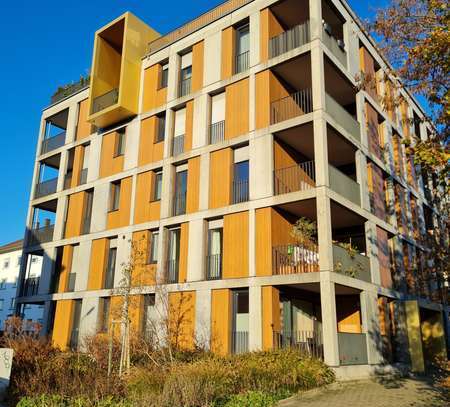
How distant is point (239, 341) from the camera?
1680 cm

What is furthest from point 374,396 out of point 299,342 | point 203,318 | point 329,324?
point 203,318

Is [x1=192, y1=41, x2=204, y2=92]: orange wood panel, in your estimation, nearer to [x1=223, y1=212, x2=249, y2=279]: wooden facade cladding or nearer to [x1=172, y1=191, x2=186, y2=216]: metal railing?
[x1=172, y1=191, x2=186, y2=216]: metal railing

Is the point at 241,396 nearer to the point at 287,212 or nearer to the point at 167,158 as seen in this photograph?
the point at 287,212

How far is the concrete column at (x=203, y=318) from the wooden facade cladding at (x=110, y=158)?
871 cm

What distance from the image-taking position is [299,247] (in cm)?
1702

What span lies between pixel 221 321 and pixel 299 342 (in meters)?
2.90

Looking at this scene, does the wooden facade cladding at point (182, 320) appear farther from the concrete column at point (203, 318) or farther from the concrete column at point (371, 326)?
the concrete column at point (371, 326)

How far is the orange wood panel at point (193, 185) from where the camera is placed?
19.7 m

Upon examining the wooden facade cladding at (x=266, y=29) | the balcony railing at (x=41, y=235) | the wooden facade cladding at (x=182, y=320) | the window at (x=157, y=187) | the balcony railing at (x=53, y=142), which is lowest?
the wooden facade cladding at (x=182, y=320)

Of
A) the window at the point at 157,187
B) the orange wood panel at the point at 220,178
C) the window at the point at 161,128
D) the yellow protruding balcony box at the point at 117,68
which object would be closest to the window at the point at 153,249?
the window at the point at 157,187

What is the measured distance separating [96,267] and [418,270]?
1558cm

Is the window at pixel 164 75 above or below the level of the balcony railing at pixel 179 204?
above

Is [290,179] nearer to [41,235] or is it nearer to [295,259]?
[295,259]

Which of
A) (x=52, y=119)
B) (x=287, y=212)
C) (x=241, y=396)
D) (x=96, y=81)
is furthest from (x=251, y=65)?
(x=52, y=119)
